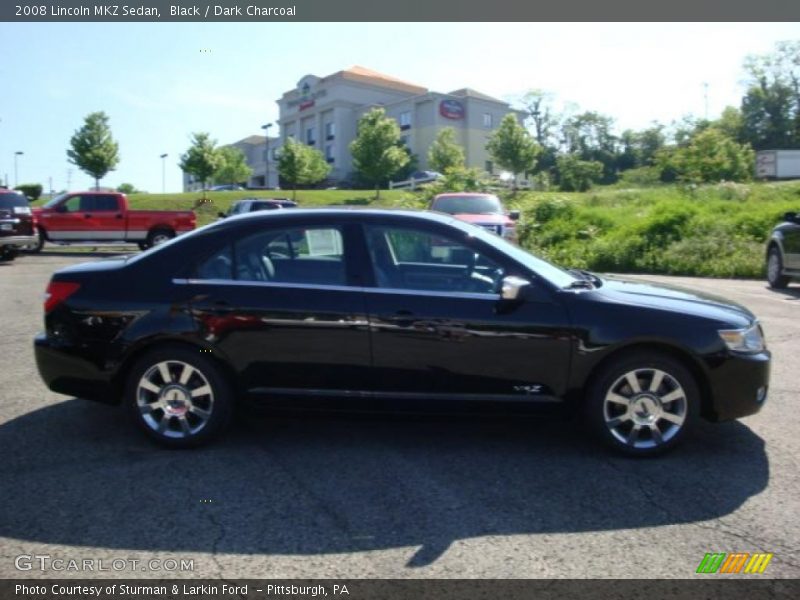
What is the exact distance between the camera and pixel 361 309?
4.29 meters

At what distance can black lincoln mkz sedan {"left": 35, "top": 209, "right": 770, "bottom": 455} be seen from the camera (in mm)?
4242

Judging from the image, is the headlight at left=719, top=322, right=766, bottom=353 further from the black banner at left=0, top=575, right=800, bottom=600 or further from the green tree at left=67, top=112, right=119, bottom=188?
the green tree at left=67, top=112, right=119, bottom=188

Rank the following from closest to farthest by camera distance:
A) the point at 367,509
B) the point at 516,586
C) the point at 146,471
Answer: the point at 516,586
the point at 367,509
the point at 146,471

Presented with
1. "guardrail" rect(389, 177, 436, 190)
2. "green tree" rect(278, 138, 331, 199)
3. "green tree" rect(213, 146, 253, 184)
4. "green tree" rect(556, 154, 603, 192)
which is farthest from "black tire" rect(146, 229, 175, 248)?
"green tree" rect(556, 154, 603, 192)

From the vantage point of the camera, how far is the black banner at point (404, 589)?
9.30 feet

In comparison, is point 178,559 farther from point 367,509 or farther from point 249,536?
point 367,509

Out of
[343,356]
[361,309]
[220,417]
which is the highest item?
[361,309]

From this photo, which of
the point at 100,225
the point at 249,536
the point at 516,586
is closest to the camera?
the point at 516,586

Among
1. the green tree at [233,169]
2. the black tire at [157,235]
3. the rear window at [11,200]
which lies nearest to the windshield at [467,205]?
the black tire at [157,235]

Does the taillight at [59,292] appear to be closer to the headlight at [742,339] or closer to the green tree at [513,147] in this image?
the headlight at [742,339]

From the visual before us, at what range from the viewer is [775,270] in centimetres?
1320

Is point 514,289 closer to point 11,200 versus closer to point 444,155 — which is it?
point 11,200

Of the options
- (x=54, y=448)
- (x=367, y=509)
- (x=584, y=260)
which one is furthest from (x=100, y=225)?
(x=367, y=509)

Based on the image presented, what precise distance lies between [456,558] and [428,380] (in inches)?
53.0
